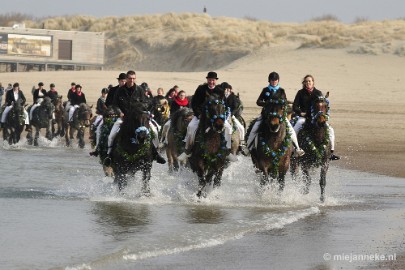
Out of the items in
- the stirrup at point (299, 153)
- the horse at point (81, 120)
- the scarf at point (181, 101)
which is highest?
the scarf at point (181, 101)

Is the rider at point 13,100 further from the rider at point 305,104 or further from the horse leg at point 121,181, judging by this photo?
the rider at point 305,104

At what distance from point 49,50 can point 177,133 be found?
7407 centimetres

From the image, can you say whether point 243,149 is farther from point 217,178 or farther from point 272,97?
point 272,97

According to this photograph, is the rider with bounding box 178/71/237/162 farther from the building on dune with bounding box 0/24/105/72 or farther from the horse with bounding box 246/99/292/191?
the building on dune with bounding box 0/24/105/72

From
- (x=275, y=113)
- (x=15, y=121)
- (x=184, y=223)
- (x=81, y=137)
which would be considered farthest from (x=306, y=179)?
(x=15, y=121)

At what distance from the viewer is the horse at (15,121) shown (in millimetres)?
33125

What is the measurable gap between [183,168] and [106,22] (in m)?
96.8

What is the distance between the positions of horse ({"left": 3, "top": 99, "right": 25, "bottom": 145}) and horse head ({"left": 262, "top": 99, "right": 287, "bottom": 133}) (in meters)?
17.4

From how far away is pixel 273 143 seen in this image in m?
17.2

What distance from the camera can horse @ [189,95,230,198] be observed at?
17.0 meters

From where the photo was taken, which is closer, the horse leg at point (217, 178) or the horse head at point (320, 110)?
the horse head at point (320, 110)

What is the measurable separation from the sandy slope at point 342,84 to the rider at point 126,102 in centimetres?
868

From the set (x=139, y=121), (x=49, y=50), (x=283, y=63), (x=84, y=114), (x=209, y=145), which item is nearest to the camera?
(x=139, y=121)

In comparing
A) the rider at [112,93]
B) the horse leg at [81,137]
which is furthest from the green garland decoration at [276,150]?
the horse leg at [81,137]
